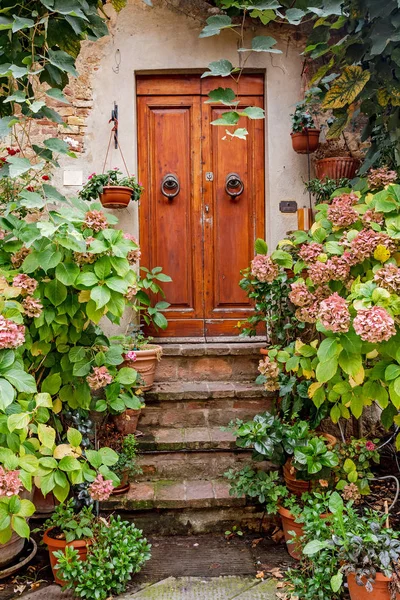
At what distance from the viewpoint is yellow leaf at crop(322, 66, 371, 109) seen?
2.53 m

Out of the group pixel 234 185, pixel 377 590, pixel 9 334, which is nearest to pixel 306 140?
pixel 234 185

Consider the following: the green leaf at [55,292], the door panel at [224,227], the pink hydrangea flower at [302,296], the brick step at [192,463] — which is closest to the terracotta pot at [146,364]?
the brick step at [192,463]

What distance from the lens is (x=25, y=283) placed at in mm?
1976

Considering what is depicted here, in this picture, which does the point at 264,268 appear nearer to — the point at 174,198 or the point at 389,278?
the point at 389,278

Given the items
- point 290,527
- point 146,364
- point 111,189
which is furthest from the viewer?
point 111,189

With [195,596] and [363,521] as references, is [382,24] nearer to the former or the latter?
[363,521]

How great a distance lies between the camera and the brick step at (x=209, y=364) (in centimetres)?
377

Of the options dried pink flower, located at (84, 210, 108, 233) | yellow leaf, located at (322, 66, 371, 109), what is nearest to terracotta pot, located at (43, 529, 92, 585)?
dried pink flower, located at (84, 210, 108, 233)

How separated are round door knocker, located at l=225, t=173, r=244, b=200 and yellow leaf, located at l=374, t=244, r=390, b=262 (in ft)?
8.16

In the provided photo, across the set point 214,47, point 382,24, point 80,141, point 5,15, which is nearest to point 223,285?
point 80,141

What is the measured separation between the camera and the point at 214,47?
4062 mm

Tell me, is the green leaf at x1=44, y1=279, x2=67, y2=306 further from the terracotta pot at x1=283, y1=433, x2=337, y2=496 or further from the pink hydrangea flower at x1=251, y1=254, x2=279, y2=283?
the terracotta pot at x1=283, y1=433, x2=337, y2=496

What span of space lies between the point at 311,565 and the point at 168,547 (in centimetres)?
81

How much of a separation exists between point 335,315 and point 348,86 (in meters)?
1.50
